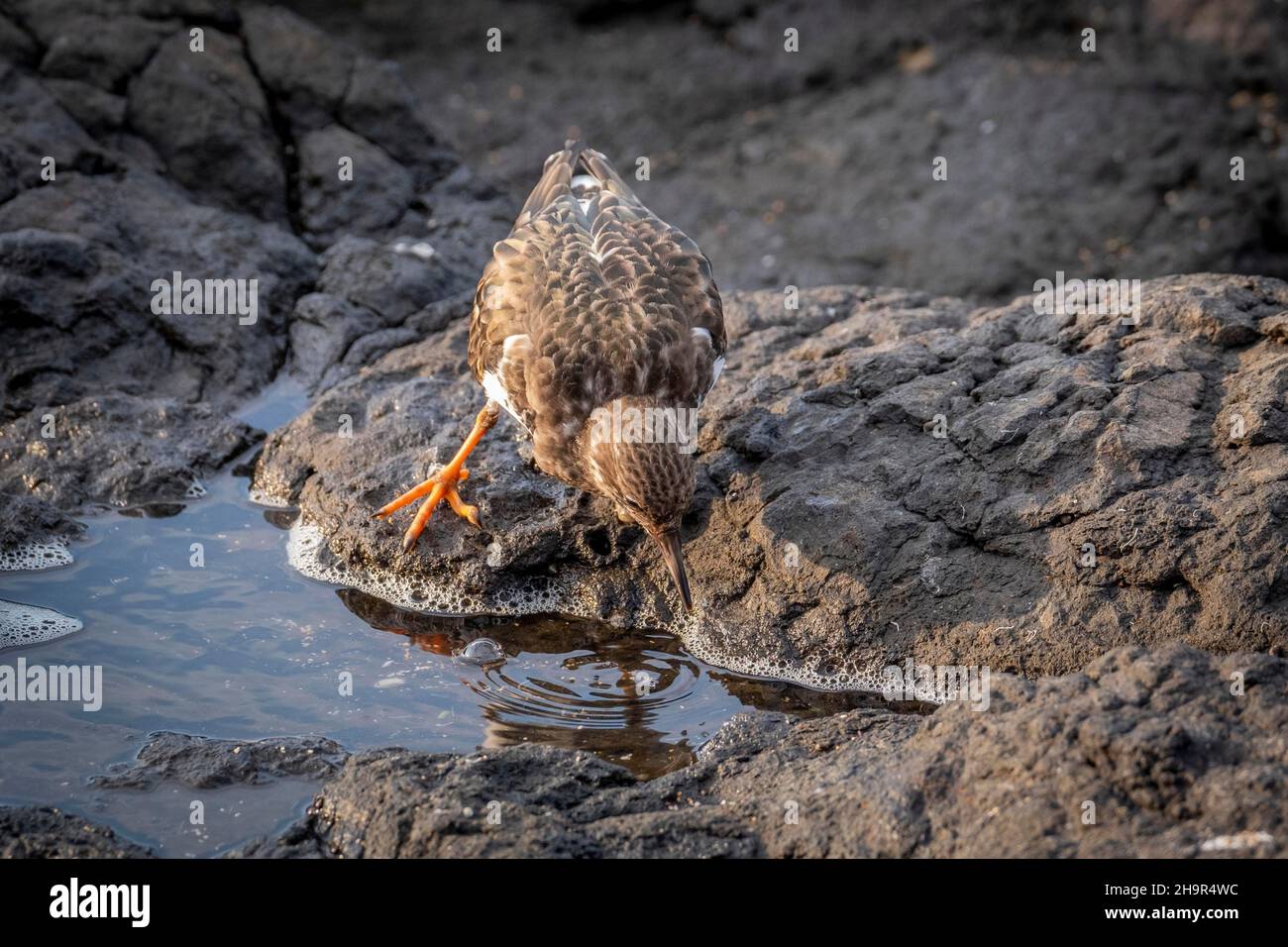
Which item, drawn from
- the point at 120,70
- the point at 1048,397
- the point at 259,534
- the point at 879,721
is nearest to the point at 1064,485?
the point at 1048,397

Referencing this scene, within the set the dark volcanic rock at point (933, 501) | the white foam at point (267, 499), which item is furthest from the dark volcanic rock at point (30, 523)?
the dark volcanic rock at point (933, 501)

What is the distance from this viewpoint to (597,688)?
5.85m

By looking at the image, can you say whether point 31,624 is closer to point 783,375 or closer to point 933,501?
Answer: point 783,375

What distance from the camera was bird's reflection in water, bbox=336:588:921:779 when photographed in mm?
5488

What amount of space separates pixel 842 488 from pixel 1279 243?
6.27 metres

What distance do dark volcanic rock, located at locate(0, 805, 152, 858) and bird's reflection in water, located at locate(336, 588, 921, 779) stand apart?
147 cm

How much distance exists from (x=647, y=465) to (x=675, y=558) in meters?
0.43

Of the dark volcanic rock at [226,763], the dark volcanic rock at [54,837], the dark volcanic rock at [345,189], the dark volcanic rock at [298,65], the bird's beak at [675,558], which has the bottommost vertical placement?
the dark volcanic rock at [54,837]

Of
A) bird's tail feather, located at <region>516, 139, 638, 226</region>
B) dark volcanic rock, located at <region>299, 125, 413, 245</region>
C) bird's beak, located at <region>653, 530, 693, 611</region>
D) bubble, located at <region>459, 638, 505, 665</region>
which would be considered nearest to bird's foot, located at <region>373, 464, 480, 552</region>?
bubble, located at <region>459, 638, 505, 665</region>

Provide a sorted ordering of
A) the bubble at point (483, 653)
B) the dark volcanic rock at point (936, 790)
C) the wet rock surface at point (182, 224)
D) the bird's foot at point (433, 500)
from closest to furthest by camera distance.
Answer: the dark volcanic rock at point (936, 790), the bubble at point (483, 653), the bird's foot at point (433, 500), the wet rock surface at point (182, 224)

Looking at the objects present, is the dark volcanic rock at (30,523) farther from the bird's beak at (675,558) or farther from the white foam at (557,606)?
the bird's beak at (675,558)

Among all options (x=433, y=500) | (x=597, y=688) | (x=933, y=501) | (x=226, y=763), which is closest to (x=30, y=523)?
(x=433, y=500)

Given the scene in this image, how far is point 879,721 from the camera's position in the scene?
514cm

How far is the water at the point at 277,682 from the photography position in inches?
203
